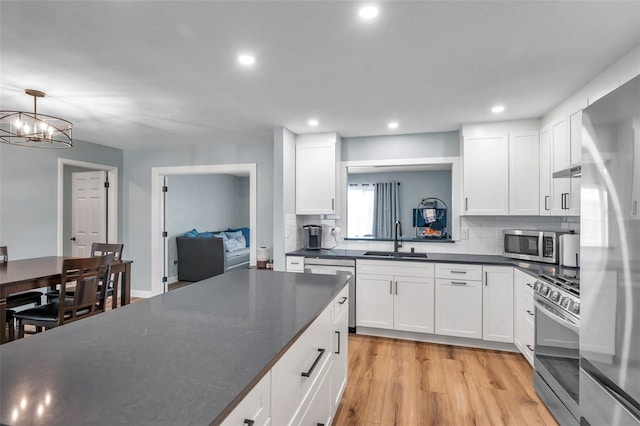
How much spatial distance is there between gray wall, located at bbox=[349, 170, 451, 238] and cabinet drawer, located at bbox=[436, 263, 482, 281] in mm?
1850

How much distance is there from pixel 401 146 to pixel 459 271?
170 centimetres

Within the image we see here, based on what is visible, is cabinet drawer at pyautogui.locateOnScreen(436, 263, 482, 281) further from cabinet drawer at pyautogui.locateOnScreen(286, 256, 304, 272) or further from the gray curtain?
cabinet drawer at pyautogui.locateOnScreen(286, 256, 304, 272)

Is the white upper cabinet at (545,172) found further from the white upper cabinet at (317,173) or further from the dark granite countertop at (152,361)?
the dark granite countertop at (152,361)

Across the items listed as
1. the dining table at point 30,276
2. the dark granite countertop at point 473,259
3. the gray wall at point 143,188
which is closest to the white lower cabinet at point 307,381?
the dark granite countertop at point 473,259

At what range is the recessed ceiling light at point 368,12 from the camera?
5.37ft

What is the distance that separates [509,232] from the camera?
11.2ft

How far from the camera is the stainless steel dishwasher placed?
11.8 feet

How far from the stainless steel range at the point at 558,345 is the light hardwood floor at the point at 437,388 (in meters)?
0.21

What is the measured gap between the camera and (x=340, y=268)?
3.64m

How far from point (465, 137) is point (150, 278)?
5041 millimetres

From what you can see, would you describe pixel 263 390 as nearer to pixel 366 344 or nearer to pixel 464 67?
pixel 464 67

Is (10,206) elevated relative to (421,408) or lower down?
elevated

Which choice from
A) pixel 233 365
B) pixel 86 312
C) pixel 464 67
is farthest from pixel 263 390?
pixel 86 312

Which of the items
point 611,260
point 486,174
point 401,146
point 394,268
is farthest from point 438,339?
point 611,260
